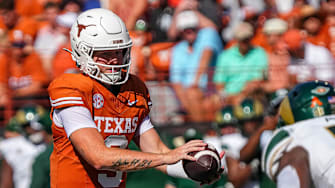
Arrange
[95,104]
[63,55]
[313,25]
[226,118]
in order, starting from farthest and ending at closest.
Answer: [313,25]
[63,55]
[226,118]
[95,104]

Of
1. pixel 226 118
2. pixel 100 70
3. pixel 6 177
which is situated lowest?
pixel 6 177

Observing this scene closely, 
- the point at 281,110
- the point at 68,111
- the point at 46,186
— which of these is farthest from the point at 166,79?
the point at 68,111

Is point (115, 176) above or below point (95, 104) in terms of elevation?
below

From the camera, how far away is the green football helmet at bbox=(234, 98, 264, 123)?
7398 mm

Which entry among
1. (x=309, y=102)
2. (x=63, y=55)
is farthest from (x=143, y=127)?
(x=63, y=55)

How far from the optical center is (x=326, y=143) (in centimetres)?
432

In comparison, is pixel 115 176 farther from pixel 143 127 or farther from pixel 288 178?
pixel 288 178

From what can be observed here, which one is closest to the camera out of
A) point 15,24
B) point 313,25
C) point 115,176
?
point 115,176

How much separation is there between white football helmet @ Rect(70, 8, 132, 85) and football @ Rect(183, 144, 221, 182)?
72cm

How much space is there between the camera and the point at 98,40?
3.84m

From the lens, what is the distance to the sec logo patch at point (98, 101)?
3789 mm

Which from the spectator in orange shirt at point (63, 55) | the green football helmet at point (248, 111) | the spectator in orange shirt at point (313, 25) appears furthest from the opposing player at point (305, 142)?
the spectator in orange shirt at point (313, 25)

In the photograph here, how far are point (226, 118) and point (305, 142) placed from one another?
3.14 m

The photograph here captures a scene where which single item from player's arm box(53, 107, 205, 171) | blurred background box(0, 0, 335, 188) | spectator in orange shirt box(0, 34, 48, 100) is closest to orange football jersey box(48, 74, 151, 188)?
player's arm box(53, 107, 205, 171)
